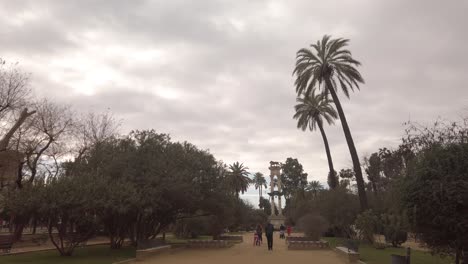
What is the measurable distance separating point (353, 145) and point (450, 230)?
24.9 m

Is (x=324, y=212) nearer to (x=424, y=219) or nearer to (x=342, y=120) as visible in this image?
(x=342, y=120)

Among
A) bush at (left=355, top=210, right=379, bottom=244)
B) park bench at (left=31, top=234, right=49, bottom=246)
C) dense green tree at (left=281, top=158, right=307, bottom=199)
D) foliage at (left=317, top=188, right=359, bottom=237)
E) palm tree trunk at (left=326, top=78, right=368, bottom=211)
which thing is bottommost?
park bench at (left=31, top=234, right=49, bottom=246)

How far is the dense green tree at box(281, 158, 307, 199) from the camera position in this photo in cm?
13538

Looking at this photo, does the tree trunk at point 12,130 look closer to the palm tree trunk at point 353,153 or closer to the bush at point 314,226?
the bush at point 314,226

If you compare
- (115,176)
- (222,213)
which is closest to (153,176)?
(115,176)

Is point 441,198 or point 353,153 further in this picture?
point 353,153

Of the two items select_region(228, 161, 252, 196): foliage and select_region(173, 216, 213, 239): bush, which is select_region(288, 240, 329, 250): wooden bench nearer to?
select_region(173, 216, 213, 239): bush

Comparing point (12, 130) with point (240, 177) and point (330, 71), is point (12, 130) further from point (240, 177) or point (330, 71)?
point (240, 177)

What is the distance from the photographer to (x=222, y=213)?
3294 cm

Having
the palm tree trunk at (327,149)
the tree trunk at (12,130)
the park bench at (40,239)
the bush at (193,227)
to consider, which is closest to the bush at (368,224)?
the bush at (193,227)

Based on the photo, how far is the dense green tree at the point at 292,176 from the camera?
444ft

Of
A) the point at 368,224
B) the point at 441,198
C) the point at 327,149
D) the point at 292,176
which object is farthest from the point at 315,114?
the point at 292,176

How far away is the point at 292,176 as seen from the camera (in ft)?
450

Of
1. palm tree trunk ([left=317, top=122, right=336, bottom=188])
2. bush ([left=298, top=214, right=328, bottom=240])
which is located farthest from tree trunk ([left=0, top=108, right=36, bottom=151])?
palm tree trunk ([left=317, top=122, right=336, bottom=188])
